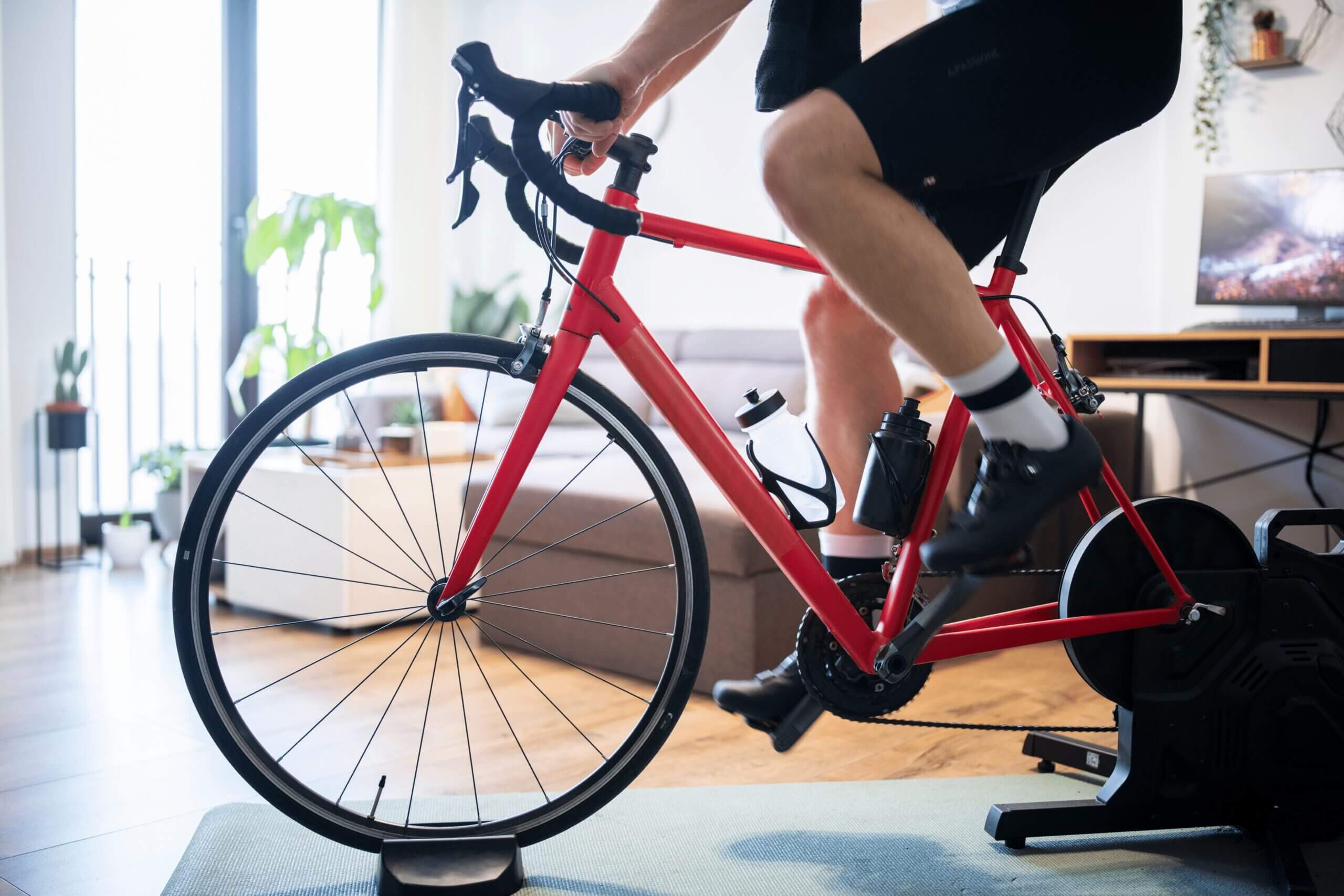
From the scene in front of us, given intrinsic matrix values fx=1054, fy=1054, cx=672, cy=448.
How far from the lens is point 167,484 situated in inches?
157

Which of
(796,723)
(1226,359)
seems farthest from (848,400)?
(1226,359)

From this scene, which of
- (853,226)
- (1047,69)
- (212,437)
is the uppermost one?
(1047,69)

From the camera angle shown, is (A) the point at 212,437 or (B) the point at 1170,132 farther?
(A) the point at 212,437

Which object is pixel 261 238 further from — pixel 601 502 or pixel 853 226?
pixel 853 226

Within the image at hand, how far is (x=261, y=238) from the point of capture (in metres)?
3.72

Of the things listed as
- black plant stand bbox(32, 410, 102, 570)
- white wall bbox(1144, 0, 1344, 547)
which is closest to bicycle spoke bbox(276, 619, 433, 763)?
black plant stand bbox(32, 410, 102, 570)

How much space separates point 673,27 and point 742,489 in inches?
19.9

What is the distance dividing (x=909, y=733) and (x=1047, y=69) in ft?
4.06

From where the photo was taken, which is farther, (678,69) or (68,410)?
(68,410)

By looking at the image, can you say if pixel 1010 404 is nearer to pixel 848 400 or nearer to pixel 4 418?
pixel 848 400

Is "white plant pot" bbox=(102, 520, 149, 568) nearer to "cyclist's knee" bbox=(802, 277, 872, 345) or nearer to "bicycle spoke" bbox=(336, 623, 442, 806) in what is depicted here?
"bicycle spoke" bbox=(336, 623, 442, 806)

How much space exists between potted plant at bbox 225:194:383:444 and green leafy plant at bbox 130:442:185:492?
57 centimetres

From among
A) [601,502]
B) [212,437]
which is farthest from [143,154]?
[601,502]

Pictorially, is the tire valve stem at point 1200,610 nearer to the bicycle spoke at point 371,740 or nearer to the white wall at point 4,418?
the bicycle spoke at point 371,740
